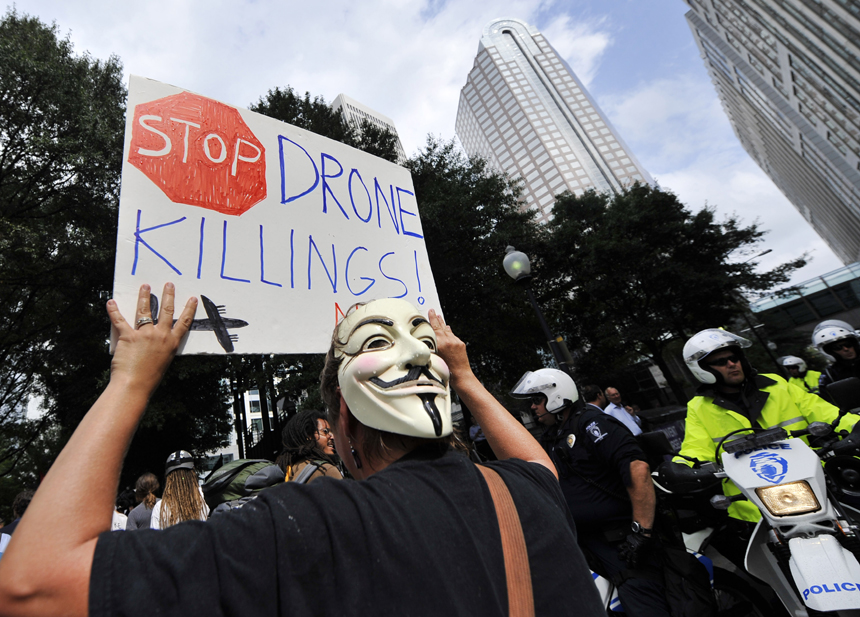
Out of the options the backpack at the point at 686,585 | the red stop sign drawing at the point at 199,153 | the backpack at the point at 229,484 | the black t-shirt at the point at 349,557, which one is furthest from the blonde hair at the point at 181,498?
the black t-shirt at the point at 349,557

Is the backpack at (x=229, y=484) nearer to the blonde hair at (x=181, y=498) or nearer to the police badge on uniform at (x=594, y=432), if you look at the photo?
the blonde hair at (x=181, y=498)

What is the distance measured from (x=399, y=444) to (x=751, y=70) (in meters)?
60.8

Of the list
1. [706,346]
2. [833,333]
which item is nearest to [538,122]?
[833,333]

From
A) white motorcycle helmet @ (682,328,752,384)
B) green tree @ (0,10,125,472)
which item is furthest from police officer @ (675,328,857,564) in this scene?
green tree @ (0,10,125,472)

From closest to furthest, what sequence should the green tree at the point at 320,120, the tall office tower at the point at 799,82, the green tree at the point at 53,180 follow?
1. the green tree at the point at 53,180
2. the green tree at the point at 320,120
3. the tall office tower at the point at 799,82

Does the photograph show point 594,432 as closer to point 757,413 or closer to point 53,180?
point 757,413

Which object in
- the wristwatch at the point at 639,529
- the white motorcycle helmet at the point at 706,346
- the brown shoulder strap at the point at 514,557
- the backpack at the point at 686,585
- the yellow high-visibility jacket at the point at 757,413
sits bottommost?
the backpack at the point at 686,585

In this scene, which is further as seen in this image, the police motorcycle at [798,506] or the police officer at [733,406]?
the police officer at [733,406]

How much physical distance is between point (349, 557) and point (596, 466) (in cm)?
271

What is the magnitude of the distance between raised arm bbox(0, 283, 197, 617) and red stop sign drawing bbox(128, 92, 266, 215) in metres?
1.10

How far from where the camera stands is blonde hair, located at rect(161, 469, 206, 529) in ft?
12.2

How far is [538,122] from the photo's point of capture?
92812 mm

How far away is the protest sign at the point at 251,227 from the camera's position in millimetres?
1705

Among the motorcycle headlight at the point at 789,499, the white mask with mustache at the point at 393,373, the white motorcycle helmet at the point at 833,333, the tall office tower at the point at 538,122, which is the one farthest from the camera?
the tall office tower at the point at 538,122
